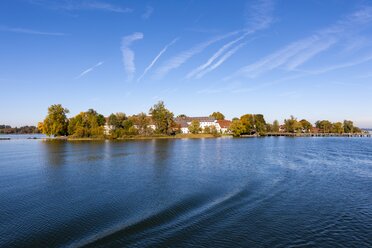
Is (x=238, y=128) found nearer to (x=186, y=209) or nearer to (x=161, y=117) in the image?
(x=161, y=117)

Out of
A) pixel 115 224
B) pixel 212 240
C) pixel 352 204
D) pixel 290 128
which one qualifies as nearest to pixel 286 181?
pixel 352 204

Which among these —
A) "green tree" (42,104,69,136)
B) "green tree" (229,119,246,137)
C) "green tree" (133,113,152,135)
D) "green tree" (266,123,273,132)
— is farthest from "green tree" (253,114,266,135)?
"green tree" (42,104,69,136)

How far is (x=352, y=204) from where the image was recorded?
22.3 metres

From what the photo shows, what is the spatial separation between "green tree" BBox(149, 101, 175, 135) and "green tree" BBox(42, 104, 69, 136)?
39945 millimetres

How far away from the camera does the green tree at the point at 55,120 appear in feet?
422

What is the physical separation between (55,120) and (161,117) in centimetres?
4714

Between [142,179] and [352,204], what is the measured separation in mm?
19982

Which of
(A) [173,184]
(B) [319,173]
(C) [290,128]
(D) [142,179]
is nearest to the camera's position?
(A) [173,184]

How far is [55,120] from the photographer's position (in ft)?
424

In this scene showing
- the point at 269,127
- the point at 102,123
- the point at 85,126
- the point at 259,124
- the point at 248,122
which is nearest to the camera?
the point at 85,126

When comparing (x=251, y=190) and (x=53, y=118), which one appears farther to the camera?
(x=53, y=118)

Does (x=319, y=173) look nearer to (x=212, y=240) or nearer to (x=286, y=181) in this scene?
(x=286, y=181)

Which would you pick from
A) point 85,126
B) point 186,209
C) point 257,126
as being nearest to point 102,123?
point 85,126

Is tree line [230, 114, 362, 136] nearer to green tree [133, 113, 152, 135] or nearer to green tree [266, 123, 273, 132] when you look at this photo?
green tree [266, 123, 273, 132]
